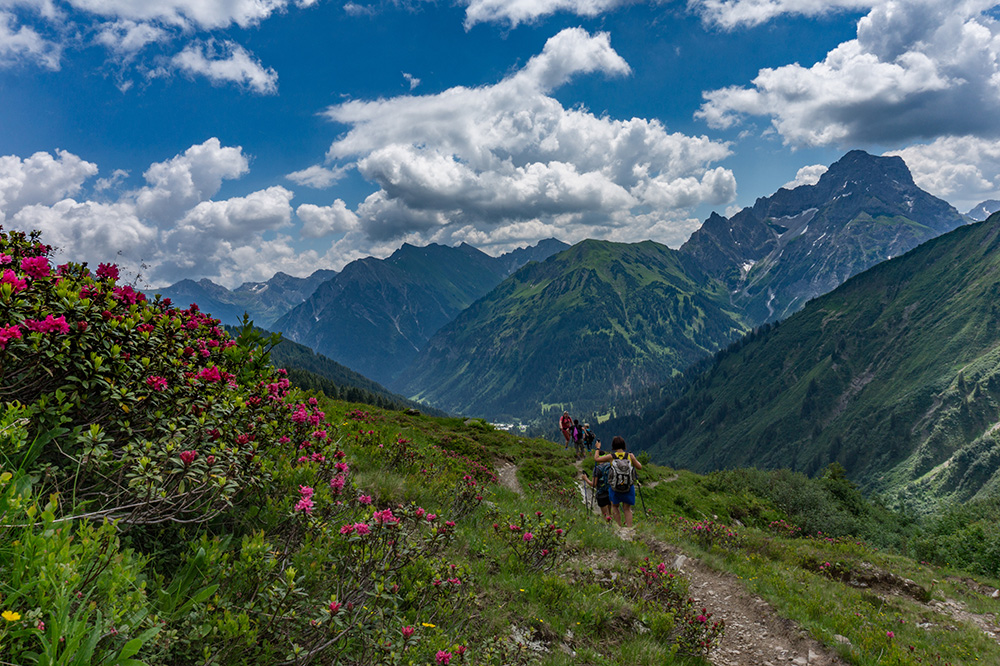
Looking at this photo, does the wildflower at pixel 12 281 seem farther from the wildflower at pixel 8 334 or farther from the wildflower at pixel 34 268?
the wildflower at pixel 8 334

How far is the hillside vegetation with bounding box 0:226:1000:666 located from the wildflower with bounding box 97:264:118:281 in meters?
0.03

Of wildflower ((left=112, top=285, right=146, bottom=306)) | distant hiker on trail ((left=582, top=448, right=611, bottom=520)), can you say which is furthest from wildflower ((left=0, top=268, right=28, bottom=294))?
distant hiker on trail ((left=582, top=448, right=611, bottom=520))

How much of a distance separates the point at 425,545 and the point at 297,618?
291cm

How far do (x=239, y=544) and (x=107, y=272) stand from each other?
14.7ft

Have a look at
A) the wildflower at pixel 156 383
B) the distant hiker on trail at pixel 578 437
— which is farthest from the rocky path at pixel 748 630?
the distant hiker on trail at pixel 578 437

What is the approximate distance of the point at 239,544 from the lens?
15.5ft

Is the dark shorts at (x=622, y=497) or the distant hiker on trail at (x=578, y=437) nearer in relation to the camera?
the dark shorts at (x=622, y=497)

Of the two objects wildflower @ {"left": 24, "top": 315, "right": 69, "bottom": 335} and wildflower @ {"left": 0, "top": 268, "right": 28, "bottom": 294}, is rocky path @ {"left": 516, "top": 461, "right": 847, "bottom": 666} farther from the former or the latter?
wildflower @ {"left": 0, "top": 268, "right": 28, "bottom": 294}

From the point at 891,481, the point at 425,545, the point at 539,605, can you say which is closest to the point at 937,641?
the point at 539,605

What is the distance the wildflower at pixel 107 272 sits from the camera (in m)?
6.05

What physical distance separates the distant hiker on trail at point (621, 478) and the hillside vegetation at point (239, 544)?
3.86 m

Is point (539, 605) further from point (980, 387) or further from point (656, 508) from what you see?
point (980, 387)

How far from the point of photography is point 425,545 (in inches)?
259

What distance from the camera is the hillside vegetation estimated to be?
3.03 metres
